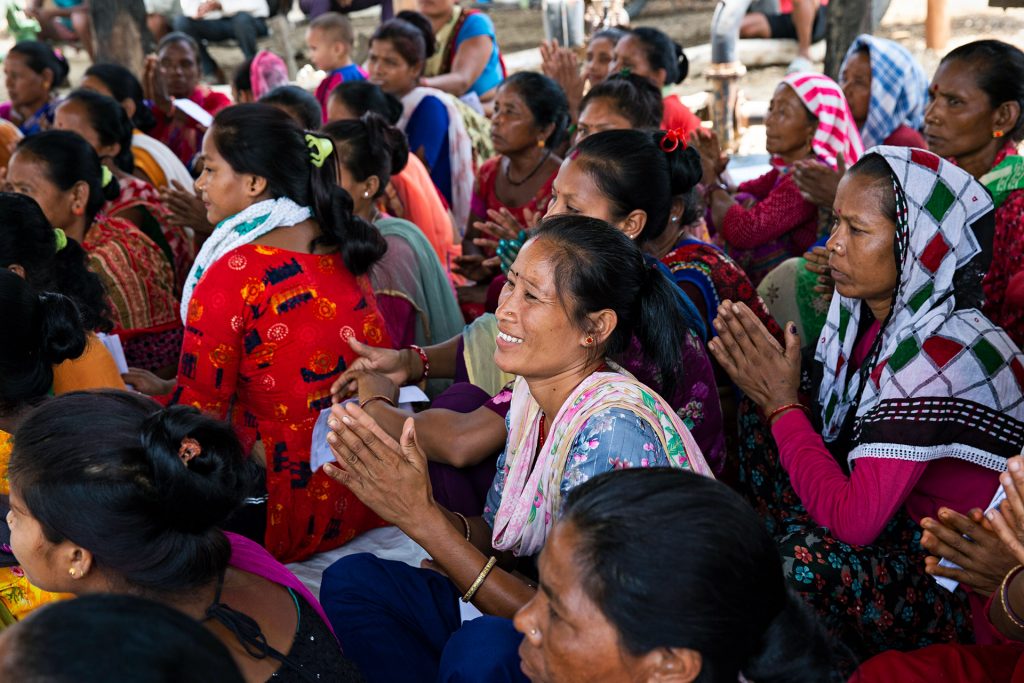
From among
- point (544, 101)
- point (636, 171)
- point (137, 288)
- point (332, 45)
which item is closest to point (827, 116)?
point (544, 101)

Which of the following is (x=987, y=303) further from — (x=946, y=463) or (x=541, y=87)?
(x=541, y=87)

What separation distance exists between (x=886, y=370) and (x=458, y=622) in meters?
1.05

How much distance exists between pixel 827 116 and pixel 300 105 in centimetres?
223

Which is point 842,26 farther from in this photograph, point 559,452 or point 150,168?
point 559,452

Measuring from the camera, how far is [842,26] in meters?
6.18

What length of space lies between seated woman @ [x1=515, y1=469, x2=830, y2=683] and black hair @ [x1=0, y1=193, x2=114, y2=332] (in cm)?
178

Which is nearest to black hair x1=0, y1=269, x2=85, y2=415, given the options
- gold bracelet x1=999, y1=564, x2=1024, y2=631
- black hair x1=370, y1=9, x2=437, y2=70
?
gold bracelet x1=999, y1=564, x2=1024, y2=631

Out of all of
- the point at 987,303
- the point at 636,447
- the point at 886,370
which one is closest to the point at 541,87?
the point at 987,303

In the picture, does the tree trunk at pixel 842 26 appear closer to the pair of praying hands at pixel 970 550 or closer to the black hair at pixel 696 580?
the pair of praying hands at pixel 970 550

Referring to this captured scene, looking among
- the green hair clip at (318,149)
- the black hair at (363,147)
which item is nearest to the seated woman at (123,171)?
the black hair at (363,147)

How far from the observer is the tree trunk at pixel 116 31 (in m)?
7.06

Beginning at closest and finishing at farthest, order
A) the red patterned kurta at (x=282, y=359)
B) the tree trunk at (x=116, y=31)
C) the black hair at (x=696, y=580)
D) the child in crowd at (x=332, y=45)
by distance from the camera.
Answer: the black hair at (x=696, y=580) < the red patterned kurta at (x=282, y=359) < the child in crowd at (x=332, y=45) < the tree trunk at (x=116, y=31)

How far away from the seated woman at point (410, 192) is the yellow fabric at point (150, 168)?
789 millimetres

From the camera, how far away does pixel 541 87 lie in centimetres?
435
